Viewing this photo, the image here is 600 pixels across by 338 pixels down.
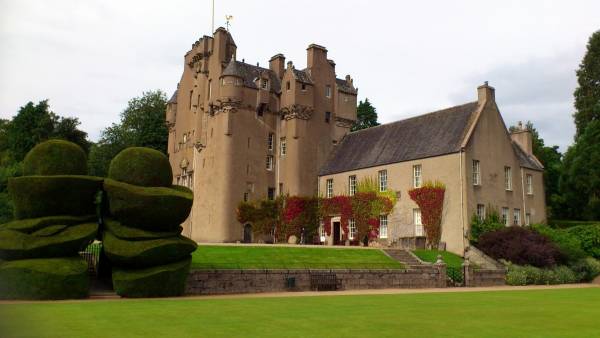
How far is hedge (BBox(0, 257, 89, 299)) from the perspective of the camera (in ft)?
55.6

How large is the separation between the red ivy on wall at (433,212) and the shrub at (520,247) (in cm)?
301

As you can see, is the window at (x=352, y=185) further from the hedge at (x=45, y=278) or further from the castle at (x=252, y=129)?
the hedge at (x=45, y=278)

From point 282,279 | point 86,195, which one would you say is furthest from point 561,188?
point 86,195

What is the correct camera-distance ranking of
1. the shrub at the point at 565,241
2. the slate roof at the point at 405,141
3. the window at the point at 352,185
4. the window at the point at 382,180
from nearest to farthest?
1. the shrub at the point at 565,241
2. the slate roof at the point at 405,141
3. the window at the point at 382,180
4. the window at the point at 352,185

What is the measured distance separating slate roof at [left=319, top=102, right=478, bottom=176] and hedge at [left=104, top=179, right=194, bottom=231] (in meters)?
21.6

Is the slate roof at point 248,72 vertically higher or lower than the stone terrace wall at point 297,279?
higher

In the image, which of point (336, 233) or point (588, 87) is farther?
point (588, 87)

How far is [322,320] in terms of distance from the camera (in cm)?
1172

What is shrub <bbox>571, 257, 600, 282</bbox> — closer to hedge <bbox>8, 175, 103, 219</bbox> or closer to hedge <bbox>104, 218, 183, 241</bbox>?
hedge <bbox>104, 218, 183, 241</bbox>

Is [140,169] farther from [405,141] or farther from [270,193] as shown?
[270,193]

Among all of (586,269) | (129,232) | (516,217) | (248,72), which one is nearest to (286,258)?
(129,232)

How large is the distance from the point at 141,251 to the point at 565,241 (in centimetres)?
2647

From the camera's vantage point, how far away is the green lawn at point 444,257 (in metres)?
30.6

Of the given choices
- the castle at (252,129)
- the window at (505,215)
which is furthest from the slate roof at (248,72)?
the window at (505,215)
